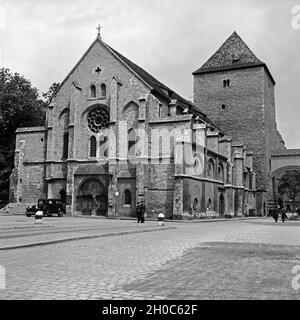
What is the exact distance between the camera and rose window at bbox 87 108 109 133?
137ft

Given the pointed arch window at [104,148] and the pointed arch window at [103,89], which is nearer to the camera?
the pointed arch window at [104,148]

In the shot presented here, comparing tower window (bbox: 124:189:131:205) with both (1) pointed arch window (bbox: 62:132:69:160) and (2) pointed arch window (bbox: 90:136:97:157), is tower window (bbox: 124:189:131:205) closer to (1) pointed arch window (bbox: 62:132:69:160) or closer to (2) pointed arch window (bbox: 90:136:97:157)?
(2) pointed arch window (bbox: 90:136:97:157)

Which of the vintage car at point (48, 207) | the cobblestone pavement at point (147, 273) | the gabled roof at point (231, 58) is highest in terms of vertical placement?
→ the gabled roof at point (231, 58)

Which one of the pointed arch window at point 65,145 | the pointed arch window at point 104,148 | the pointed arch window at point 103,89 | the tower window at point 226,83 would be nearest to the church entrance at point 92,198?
the pointed arch window at point 104,148

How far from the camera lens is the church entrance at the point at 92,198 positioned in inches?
1572

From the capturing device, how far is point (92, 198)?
40344 millimetres

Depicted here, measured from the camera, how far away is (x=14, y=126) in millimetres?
50250

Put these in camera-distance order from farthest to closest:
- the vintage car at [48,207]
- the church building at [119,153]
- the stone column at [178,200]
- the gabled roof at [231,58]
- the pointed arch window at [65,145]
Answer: the gabled roof at [231,58] < the pointed arch window at [65,145] < the church building at [119,153] < the vintage car at [48,207] < the stone column at [178,200]

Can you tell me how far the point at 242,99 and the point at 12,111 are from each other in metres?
33.1

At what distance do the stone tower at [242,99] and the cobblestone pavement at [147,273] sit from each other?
49.6 m

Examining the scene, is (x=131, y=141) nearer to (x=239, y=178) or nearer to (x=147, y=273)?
(x=239, y=178)

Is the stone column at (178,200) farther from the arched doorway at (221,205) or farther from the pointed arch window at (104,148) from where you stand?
the arched doorway at (221,205)

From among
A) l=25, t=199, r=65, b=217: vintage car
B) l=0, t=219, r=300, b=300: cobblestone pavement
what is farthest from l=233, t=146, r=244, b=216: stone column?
l=0, t=219, r=300, b=300: cobblestone pavement
